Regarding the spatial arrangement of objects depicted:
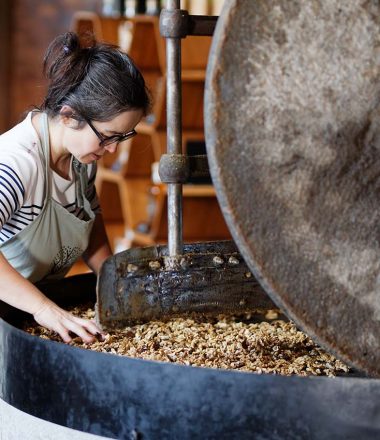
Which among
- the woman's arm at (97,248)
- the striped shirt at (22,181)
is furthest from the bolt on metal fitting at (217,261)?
the woman's arm at (97,248)

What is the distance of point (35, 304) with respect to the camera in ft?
5.88

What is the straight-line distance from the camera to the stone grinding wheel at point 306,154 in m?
1.35

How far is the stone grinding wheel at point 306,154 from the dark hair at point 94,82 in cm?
64

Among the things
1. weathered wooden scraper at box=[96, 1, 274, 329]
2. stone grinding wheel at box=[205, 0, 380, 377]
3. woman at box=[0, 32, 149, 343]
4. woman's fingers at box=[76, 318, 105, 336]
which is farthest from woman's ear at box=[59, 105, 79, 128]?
stone grinding wheel at box=[205, 0, 380, 377]

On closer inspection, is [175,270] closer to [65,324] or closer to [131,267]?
[131,267]

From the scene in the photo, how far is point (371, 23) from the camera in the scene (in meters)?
1.41

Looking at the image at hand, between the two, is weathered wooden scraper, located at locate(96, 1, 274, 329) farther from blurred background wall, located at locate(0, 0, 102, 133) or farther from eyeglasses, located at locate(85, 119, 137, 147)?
blurred background wall, located at locate(0, 0, 102, 133)

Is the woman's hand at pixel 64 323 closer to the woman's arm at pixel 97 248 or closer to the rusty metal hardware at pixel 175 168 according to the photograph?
the rusty metal hardware at pixel 175 168

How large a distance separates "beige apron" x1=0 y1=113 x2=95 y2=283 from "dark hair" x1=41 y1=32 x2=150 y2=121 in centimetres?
11

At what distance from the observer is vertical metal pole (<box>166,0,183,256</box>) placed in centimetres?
Answer: 166

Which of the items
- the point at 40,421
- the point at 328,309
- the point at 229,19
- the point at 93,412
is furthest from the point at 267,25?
the point at 40,421

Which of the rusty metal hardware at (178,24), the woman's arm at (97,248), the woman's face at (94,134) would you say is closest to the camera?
the rusty metal hardware at (178,24)

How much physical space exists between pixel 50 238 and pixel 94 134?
0.30 m

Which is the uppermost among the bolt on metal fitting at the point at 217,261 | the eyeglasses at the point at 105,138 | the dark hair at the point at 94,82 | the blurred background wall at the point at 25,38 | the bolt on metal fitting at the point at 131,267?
the dark hair at the point at 94,82
